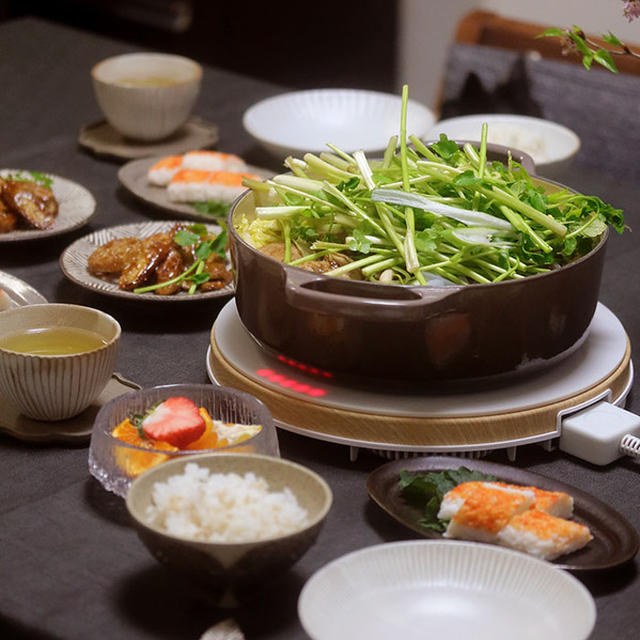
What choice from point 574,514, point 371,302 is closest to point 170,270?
point 371,302

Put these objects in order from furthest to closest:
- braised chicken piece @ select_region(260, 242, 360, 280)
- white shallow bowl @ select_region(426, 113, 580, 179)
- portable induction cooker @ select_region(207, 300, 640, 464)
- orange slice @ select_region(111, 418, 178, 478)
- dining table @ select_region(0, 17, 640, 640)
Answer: white shallow bowl @ select_region(426, 113, 580, 179), braised chicken piece @ select_region(260, 242, 360, 280), portable induction cooker @ select_region(207, 300, 640, 464), orange slice @ select_region(111, 418, 178, 478), dining table @ select_region(0, 17, 640, 640)

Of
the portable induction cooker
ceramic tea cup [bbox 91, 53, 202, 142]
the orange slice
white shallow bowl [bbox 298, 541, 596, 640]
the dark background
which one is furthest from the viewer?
the dark background

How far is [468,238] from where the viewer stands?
1.44 metres

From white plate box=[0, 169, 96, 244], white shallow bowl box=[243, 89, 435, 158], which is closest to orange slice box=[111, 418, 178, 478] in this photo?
white plate box=[0, 169, 96, 244]

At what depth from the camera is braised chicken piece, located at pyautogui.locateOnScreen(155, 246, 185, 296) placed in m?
1.78

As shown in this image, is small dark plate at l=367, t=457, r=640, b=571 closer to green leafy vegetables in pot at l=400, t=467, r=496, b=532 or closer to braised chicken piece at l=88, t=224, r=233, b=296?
green leafy vegetables in pot at l=400, t=467, r=496, b=532

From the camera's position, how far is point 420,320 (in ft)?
4.30

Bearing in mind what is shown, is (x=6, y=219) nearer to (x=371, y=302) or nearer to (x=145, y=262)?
(x=145, y=262)

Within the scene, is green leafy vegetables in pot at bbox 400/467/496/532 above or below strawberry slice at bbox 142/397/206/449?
below

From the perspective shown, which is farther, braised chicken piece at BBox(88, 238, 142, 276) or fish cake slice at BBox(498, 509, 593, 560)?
braised chicken piece at BBox(88, 238, 142, 276)

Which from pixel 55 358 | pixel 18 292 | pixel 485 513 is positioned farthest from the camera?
pixel 18 292

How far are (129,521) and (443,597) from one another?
40cm

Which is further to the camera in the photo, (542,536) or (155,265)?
(155,265)

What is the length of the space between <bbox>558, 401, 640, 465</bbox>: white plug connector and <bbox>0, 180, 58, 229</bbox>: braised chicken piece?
3.51 ft
